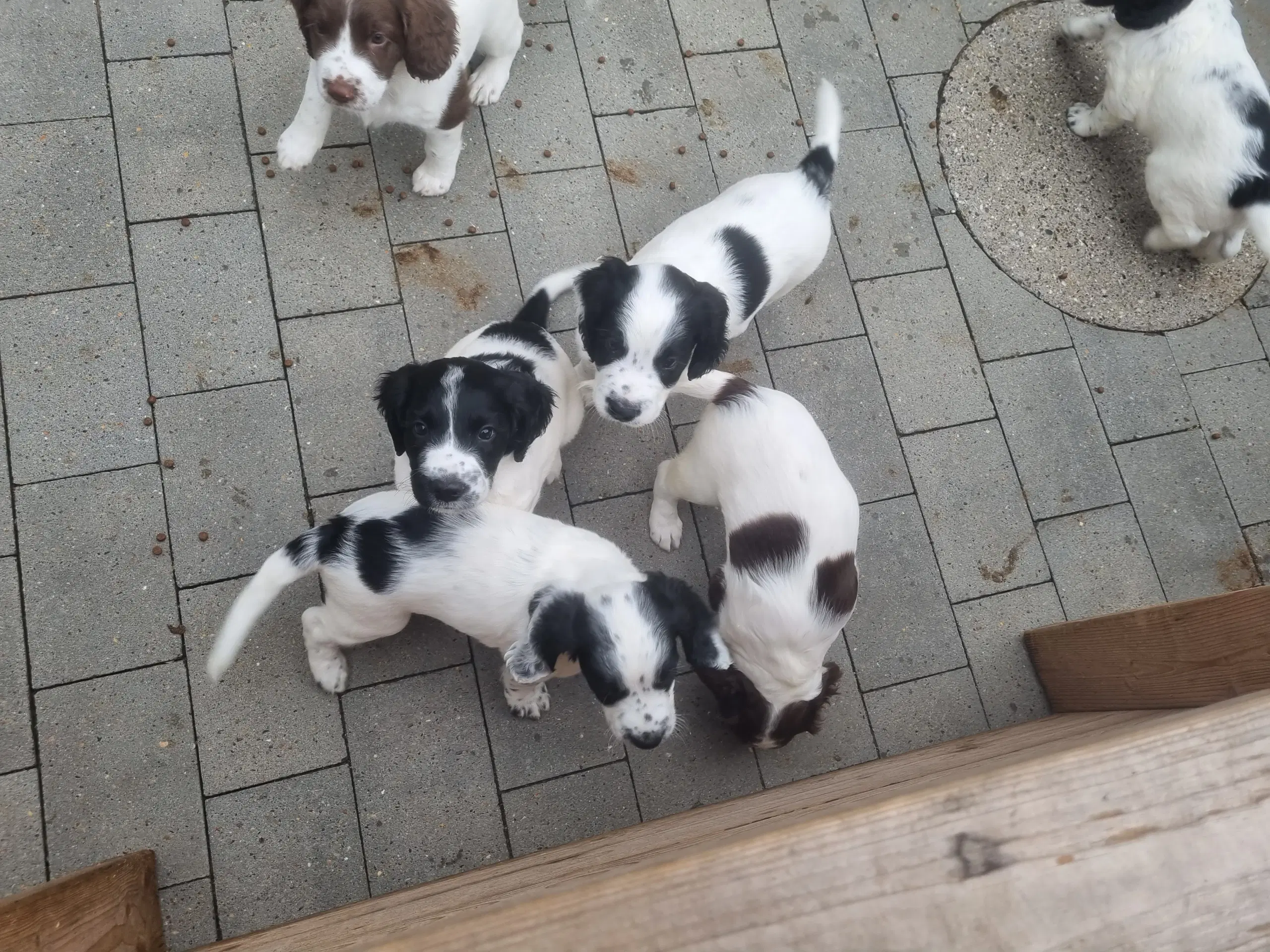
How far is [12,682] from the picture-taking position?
2.54 m

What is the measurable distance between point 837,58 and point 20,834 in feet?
13.4

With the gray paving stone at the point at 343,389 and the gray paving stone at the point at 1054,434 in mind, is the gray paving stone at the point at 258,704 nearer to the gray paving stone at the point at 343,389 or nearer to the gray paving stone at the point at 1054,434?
the gray paving stone at the point at 343,389

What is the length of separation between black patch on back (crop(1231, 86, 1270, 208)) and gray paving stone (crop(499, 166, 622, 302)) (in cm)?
230

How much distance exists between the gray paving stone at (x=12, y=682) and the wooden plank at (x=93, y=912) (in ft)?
1.48

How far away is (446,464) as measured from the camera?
2.16 metres

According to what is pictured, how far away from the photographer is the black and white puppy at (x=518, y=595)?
2062 mm

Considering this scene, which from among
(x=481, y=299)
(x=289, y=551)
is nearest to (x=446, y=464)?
(x=289, y=551)

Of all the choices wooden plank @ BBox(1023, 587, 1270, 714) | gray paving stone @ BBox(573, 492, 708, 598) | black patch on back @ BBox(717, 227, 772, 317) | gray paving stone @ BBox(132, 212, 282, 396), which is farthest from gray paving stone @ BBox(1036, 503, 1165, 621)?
gray paving stone @ BBox(132, 212, 282, 396)

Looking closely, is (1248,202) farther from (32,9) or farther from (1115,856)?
(32,9)

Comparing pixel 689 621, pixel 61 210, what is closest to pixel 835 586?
pixel 689 621

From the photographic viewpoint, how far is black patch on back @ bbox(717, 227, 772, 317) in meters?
2.71

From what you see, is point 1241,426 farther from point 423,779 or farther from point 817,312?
point 423,779

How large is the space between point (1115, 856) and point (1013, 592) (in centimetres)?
232

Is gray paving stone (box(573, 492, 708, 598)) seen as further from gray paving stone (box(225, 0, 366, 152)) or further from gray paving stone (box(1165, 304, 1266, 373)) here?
gray paving stone (box(1165, 304, 1266, 373))
